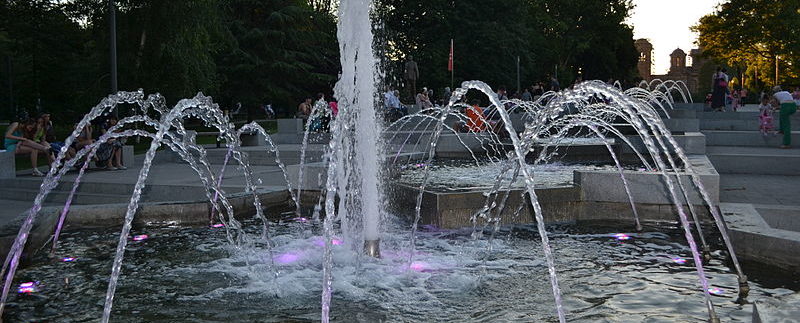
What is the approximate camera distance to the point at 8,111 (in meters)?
47.4

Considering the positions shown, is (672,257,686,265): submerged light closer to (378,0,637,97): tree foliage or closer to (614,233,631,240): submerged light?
(614,233,631,240): submerged light

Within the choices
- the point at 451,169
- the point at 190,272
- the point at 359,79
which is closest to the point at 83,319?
→ the point at 190,272

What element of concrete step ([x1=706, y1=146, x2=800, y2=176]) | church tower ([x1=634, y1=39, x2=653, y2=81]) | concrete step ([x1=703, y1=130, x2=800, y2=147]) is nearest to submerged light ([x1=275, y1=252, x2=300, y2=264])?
concrete step ([x1=706, y1=146, x2=800, y2=176])

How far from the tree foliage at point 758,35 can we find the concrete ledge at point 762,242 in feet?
134

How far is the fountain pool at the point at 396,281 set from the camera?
496 centimetres

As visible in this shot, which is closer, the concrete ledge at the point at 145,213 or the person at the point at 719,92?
the concrete ledge at the point at 145,213

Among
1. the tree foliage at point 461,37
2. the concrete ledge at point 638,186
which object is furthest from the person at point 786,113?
the tree foliage at point 461,37

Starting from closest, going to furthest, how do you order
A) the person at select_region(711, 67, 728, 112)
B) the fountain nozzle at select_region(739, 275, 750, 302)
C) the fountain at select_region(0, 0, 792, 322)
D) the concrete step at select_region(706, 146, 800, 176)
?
the fountain nozzle at select_region(739, 275, 750, 302), the fountain at select_region(0, 0, 792, 322), the concrete step at select_region(706, 146, 800, 176), the person at select_region(711, 67, 728, 112)

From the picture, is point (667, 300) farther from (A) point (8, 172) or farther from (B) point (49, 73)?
(B) point (49, 73)

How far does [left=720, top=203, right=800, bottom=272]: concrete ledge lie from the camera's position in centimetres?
587

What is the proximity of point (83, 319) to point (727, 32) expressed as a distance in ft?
158

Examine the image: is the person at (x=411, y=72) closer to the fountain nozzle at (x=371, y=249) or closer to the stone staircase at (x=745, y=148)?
the stone staircase at (x=745, y=148)

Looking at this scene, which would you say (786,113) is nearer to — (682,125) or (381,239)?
(682,125)

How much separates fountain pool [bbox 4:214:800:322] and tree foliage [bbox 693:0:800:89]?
40985 millimetres
